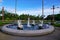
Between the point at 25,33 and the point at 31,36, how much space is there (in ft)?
1.51

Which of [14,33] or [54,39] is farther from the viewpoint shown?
[14,33]

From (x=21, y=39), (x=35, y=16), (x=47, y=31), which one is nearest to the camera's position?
(x=21, y=39)

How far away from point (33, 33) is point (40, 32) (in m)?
0.57

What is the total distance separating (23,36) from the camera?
7.81 m

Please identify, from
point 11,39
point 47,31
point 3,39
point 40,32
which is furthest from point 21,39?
point 47,31

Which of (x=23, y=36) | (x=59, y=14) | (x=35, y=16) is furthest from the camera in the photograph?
(x=35, y=16)

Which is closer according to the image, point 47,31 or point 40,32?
point 40,32

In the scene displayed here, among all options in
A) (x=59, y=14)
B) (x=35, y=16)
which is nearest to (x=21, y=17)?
(x=35, y=16)

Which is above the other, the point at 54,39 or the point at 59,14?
the point at 59,14

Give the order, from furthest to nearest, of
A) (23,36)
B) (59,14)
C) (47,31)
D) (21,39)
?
(59,14) → (47,31) → (23,36) → (21,39)

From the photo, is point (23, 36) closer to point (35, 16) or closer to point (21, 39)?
point (21, 39)

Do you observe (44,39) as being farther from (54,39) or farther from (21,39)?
(21,39)

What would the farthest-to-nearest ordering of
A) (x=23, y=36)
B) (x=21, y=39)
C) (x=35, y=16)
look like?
1. (x=35, y=16)
2. (x=23, y=36)
3. (x=21, y=39)

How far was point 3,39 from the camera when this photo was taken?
699 centimetres
